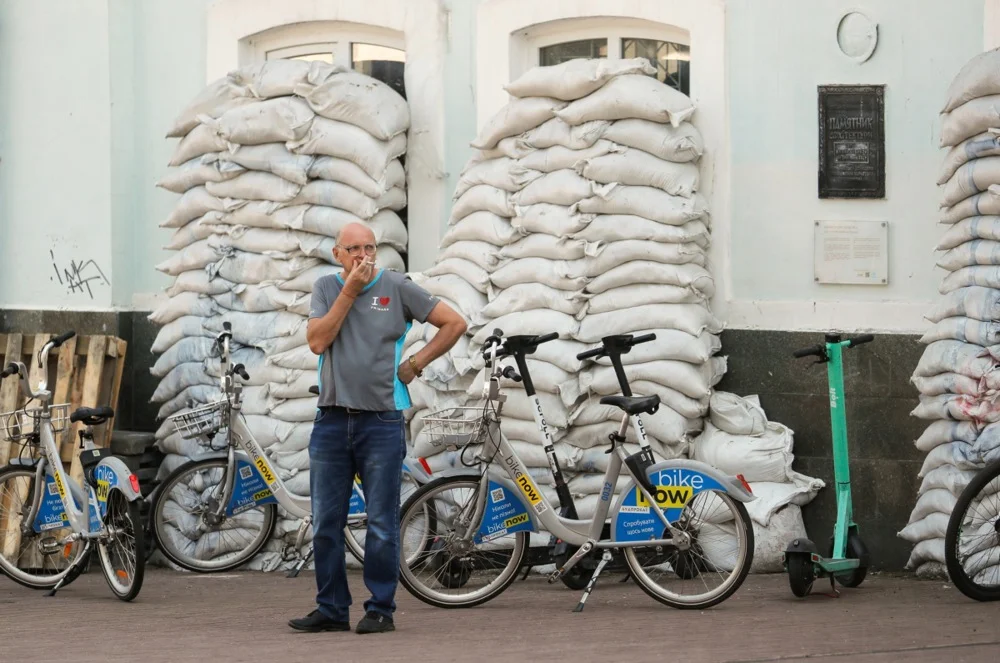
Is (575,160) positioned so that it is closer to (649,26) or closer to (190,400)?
(649,26)

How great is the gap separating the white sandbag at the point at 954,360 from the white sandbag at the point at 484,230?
94.0 inches

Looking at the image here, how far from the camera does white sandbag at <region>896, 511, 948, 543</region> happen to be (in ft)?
27.4

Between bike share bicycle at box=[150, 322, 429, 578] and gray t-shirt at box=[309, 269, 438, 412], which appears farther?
bike share bicycle at box=[150, 322, 429, 578]

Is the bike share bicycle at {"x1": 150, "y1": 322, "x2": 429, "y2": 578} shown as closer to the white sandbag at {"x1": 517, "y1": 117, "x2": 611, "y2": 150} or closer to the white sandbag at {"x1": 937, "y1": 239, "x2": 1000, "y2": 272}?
the white sandbag at {"x1": 517, "y1": 117, "x2": 611, "y2": 150}

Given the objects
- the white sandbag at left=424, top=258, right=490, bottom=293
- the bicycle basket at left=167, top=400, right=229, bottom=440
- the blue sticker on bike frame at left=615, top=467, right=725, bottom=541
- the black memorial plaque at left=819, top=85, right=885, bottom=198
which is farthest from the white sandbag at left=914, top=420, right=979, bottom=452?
the bicycle basket at left=167, top=400, right=229, bottom=440

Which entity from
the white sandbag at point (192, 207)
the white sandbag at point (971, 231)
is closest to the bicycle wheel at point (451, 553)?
the white sandbag at point (971, 231)

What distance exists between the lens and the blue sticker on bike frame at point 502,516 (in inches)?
313

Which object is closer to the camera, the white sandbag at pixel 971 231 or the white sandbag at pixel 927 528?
the white sandbag at pixel 971 231

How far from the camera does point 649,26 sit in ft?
32.2

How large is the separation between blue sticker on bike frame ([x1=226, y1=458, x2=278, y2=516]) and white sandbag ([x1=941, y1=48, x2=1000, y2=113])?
171 inches

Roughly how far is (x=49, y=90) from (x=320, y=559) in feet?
16.7

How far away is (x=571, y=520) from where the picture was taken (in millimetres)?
8133

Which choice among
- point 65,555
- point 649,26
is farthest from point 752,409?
point 65,555

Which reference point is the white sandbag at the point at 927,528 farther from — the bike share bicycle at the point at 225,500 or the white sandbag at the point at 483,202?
the bike share bicycle at the point at 225,500
